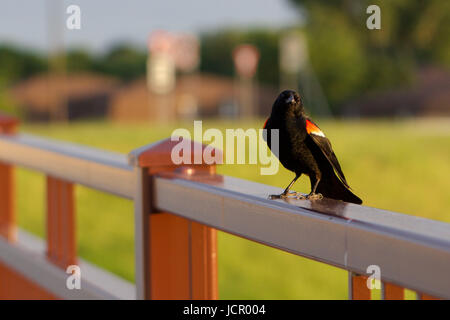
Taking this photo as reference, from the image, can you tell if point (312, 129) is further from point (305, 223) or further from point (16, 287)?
point (16, 287)

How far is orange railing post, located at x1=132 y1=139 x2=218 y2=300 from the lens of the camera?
195 centimetres

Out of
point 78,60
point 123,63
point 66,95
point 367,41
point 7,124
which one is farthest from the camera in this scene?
point 367,41

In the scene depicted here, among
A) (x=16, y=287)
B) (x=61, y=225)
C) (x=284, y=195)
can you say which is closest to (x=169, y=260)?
(x=284, y=195)

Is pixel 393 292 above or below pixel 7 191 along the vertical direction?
above

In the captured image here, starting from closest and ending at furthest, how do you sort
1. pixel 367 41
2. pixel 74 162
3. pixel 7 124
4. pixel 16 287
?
pixel 74 162, pixel 16 287, pixel 7 124, pixel 367 41

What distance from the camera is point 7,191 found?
12.4 ft

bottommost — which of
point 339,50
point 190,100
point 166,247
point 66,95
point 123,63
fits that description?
point 190,100

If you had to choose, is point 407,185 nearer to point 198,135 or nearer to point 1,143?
point 1,143

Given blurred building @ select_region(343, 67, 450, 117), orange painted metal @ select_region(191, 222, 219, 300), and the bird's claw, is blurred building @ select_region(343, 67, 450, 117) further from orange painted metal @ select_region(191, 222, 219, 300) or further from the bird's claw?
the bird's claw

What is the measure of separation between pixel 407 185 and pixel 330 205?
26.4ft

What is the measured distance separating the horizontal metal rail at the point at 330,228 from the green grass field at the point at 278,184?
315 centimetres

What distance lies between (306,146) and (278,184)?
335 cm

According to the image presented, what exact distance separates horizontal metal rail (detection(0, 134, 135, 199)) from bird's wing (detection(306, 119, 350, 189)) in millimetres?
672

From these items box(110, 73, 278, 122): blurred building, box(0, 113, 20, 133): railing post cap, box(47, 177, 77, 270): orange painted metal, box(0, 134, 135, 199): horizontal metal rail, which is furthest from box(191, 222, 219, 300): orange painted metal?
box(110, 73, 278, 122): blurred building
